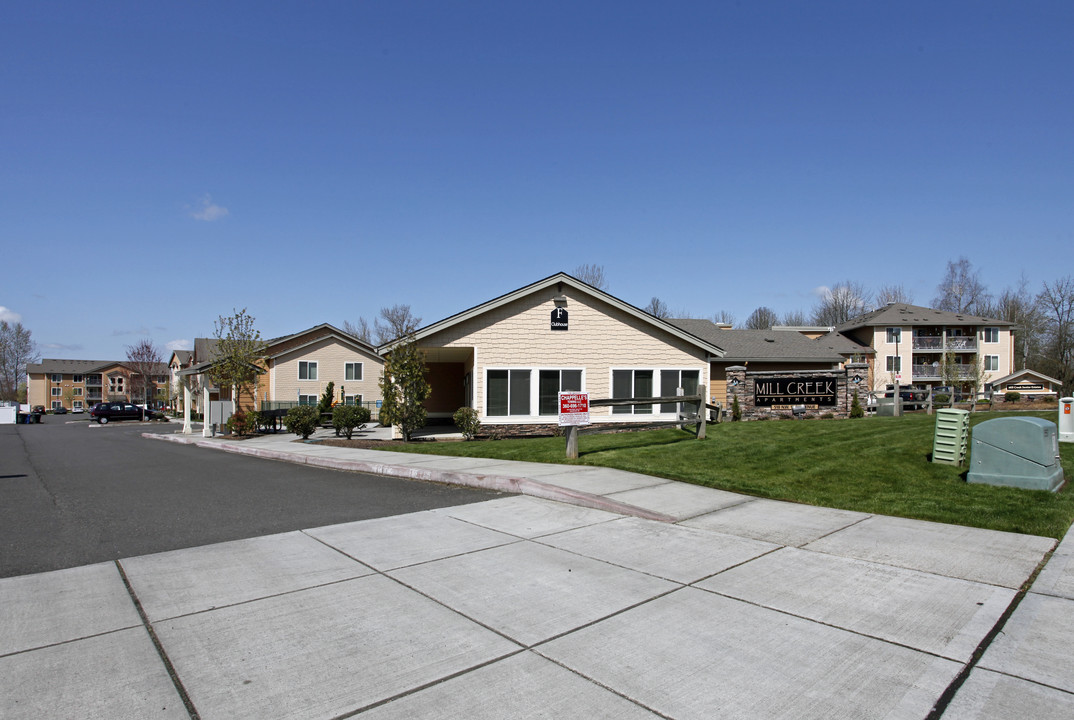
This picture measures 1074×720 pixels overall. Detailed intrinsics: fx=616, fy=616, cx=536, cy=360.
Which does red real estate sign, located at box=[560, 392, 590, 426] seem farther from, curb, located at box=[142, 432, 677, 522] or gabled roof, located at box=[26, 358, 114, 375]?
gabled roof, located at box=[26, 358, 114, 375]

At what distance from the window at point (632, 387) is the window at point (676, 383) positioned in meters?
0.50

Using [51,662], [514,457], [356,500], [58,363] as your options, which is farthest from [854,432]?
[58,363]

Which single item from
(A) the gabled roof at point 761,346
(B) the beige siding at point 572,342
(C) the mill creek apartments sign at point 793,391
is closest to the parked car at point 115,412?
(B) the beige siding at point 572,342

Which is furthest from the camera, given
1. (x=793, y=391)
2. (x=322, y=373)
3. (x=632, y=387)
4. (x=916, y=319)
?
(x=916, y=319)

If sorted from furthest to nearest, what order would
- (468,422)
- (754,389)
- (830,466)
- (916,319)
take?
1. (916,319)
2. (754,389)
3. (468,422)
4. (830,466)

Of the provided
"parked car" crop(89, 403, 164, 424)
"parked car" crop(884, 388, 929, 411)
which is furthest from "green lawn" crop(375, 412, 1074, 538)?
"parked car" crop(89, 403, 164, 424)

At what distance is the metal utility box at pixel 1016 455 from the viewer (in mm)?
8328

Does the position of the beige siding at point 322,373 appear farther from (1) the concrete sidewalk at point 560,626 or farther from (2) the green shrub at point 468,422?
(1) the concrete sidewalk at point 560,626

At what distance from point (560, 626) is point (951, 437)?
348 inches

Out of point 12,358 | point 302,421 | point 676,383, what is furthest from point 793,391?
point 12,358

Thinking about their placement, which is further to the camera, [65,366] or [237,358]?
[65,366]

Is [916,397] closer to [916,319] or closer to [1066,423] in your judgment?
[1066,423]

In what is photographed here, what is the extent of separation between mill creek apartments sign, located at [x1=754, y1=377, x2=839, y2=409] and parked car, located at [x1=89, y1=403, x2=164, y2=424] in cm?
5445

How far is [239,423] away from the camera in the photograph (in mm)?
26047
